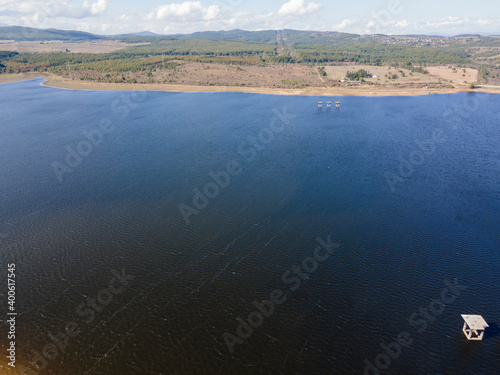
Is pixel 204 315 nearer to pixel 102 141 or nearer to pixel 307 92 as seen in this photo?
pixel 102 141

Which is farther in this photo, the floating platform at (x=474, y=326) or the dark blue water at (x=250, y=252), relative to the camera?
the dark blue water at (x=250, y=252)

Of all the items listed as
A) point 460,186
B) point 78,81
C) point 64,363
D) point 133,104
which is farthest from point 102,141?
point 78,81

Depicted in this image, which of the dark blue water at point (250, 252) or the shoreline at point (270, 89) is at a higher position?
the shoreline at point (270, 89)

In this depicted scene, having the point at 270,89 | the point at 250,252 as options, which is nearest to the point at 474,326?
the point at 250,252

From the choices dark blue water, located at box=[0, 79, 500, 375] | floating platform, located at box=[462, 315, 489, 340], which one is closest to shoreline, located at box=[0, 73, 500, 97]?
dark blue water, located at box=[0, 79, 500, 375]

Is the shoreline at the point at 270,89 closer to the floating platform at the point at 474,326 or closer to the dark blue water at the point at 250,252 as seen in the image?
the dark blue water at the point at 250,252

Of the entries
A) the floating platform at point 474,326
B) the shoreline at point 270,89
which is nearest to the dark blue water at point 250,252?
the floating platform at point 474,326

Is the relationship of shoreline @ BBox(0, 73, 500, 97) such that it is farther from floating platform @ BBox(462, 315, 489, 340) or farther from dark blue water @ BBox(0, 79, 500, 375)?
floating platform @ BBox(462, 315, 489, 340)

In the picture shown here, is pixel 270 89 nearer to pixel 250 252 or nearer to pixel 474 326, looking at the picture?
pixel 250 252

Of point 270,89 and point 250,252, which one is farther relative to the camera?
point 270,89
